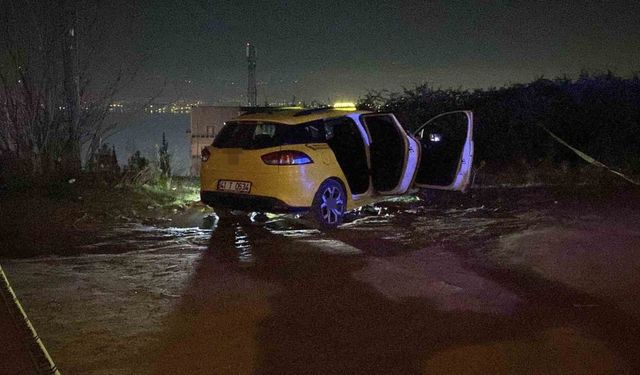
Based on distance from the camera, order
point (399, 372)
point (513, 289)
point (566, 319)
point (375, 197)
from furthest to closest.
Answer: point (375, 197)
point (513, 289)
point (566, 319)
point (399, 372)

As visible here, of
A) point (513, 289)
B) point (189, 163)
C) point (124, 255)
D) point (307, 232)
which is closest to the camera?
point (513, 289)

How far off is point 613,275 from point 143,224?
20.2ft

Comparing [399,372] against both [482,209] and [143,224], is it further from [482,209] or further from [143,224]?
[482,209]

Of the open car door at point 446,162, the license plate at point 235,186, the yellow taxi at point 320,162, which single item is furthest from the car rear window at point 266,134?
the open car door at point 446,162

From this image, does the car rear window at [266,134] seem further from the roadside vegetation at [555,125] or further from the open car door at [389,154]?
the roadside vegetation at [555,125]

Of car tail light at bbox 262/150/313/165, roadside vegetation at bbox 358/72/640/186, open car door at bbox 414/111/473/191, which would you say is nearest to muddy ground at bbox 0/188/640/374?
car tail light at bbox 262/150/313/165

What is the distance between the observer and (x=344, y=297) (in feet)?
21.2

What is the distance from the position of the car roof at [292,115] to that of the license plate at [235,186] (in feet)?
2.73

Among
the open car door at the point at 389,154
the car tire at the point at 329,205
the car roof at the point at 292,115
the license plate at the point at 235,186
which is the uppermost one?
the car roof at the point at 292,115

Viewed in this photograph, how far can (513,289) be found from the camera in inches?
264

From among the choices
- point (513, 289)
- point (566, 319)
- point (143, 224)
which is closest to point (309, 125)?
point (143, 224)

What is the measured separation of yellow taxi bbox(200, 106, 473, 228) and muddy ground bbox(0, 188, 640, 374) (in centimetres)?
49

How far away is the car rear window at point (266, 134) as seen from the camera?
9469 millimetres

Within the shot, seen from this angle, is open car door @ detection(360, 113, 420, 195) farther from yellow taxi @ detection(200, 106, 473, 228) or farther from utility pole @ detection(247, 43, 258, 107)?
utility pole @ detection(247, 43, 258, 107)
